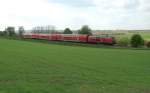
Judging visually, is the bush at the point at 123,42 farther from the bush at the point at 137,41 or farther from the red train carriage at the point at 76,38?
the red train carriage at the point at 76,38

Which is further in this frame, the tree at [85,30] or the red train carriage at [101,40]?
the tree at [85,30]

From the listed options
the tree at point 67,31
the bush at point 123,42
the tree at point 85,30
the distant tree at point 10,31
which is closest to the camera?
the bush at point 123,42

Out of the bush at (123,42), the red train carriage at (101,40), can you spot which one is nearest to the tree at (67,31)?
the bush at (123,42)

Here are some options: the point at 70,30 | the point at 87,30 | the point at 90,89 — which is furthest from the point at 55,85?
the point at 70,30

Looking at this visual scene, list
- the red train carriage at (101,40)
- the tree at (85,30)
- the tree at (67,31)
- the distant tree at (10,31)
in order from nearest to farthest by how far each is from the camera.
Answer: the red train carriage at (101,40) → the distant tree at (10,31) → the tree at (85,30) → the tree at (67,31)

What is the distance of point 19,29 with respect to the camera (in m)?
140

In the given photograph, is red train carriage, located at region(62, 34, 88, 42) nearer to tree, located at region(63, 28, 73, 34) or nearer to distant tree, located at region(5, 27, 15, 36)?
distant tree, located at region(5, 27, 15, 36)

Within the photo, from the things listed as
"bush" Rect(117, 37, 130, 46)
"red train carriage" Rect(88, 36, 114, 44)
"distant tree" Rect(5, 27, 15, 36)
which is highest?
"distant tree" Rect(5, 27, 15, 36)

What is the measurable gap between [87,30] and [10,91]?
119 m

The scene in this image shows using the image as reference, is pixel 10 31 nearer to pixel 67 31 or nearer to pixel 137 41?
pixel 67 31

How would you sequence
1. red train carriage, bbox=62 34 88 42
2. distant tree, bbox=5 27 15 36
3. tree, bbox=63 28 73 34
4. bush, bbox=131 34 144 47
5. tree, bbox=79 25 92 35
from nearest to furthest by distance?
red train carriage, bbox=62 34 88 42 < bush, bbox=131 34 144 47 < distant tree, bbox=5 27 15 36 < tree, bbox=79 25 92 35 < tree, bbox=63 28 73 34

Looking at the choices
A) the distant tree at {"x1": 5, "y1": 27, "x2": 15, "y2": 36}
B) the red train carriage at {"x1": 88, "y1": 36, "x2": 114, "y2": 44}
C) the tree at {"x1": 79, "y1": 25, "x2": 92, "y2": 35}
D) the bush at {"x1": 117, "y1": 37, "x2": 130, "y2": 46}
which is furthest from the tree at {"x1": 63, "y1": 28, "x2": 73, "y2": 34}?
the red train carriage at {"x1": 88, "y1": 36, "x2": 114, "y2": 44}

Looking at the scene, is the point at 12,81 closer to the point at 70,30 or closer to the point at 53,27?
the point at 70,30

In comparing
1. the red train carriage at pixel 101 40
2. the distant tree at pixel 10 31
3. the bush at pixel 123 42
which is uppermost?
the distant tree at pixel 10 31
